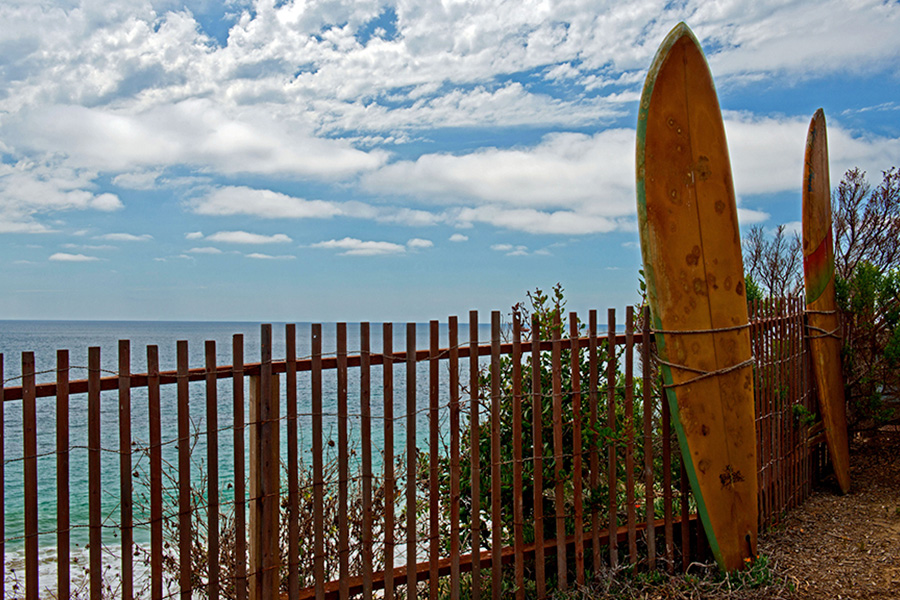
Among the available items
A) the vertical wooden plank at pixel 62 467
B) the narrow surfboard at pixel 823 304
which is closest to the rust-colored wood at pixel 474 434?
the vertical wooden plank at pixel 62 467

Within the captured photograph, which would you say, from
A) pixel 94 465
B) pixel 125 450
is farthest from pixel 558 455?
pixel 94 465

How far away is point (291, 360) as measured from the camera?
111 inches

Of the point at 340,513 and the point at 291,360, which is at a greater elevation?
the point at 291,360

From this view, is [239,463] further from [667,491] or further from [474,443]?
[667,491]

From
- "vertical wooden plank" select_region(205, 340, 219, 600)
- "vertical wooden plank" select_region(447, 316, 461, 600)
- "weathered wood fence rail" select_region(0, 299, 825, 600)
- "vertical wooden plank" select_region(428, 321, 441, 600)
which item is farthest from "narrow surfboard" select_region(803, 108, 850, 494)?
"vertical wooden plank" select_region(205, 340, 219, 600)

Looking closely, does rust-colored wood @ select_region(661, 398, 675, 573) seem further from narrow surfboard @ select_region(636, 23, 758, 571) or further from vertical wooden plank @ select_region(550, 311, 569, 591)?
vertical wooden plank @ select_region(550, 311, 569, 591)

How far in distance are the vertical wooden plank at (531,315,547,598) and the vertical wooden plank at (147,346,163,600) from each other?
185 centimetres

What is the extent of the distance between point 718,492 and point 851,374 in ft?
10.6

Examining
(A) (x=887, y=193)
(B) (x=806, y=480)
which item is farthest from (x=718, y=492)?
(A) (x=887, y=193)

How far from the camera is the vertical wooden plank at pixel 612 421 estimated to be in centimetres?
372

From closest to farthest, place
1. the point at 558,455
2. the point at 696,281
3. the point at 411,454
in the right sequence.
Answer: the point at 411,454 → the point at 558,455 → the point at 696,281

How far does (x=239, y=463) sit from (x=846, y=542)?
410 centimetres

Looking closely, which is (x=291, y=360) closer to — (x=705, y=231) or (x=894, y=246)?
(x=705, y=231)

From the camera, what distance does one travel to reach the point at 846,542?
4348 mm
